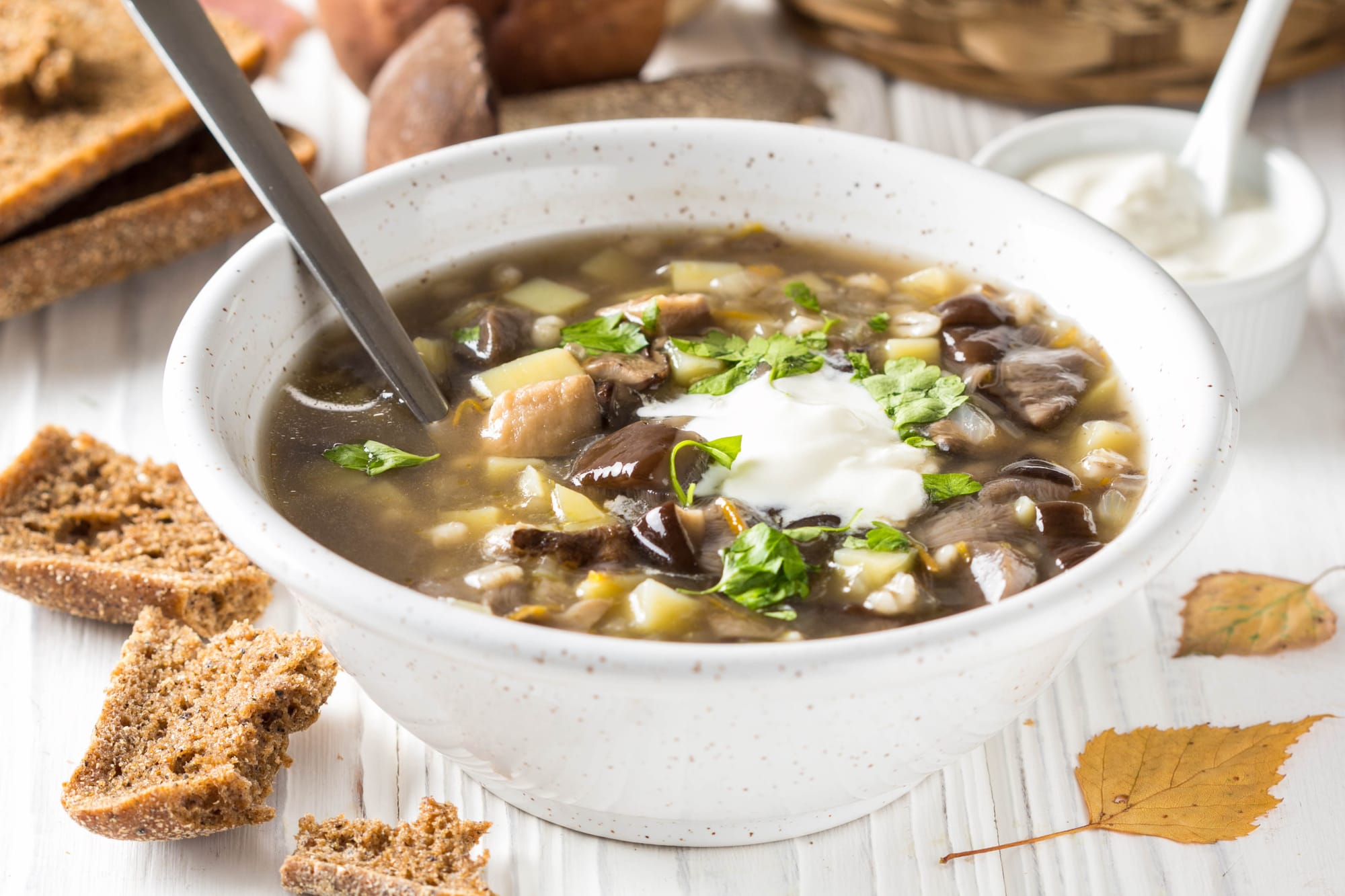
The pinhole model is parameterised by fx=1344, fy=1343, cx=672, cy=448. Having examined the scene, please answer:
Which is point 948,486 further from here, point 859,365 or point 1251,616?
point 1251,616

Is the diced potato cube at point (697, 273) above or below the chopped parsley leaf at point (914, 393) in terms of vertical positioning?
above

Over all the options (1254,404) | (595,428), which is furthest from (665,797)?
(1254,404)

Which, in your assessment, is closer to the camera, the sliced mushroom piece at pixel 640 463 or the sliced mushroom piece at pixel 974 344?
the sliced mushroom piece at pixel 640 463

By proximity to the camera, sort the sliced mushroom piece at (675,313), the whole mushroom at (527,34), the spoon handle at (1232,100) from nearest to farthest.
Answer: the sliced mushroom piece at (675,313) → the spoon handle at (1232,100) → the whole mushroom at (527,34)

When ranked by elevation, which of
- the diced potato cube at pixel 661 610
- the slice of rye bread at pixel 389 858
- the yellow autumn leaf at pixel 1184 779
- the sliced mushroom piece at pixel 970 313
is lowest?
the yellow autumn leaf at pixel 1184 779

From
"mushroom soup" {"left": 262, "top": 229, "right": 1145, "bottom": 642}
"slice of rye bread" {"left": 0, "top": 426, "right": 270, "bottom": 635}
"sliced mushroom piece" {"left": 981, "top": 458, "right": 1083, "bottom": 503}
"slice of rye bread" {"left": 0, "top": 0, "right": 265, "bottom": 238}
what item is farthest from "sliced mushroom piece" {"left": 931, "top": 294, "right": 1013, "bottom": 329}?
"slice of rye bread" {"left": 0, "top": 0, "right": 265, "bottom": 238}

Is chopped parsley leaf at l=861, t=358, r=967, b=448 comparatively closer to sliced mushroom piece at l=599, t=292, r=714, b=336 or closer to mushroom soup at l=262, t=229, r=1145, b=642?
mushroom soup at l=262, t=229, r=1145, b=642

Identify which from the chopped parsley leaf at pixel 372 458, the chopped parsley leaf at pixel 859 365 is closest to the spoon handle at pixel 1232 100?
the chopped parsley leaf at pixel 859 365

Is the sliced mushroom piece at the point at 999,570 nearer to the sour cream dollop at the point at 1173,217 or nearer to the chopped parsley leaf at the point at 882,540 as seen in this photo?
the chopped parsley leaf at the point at 882,540
